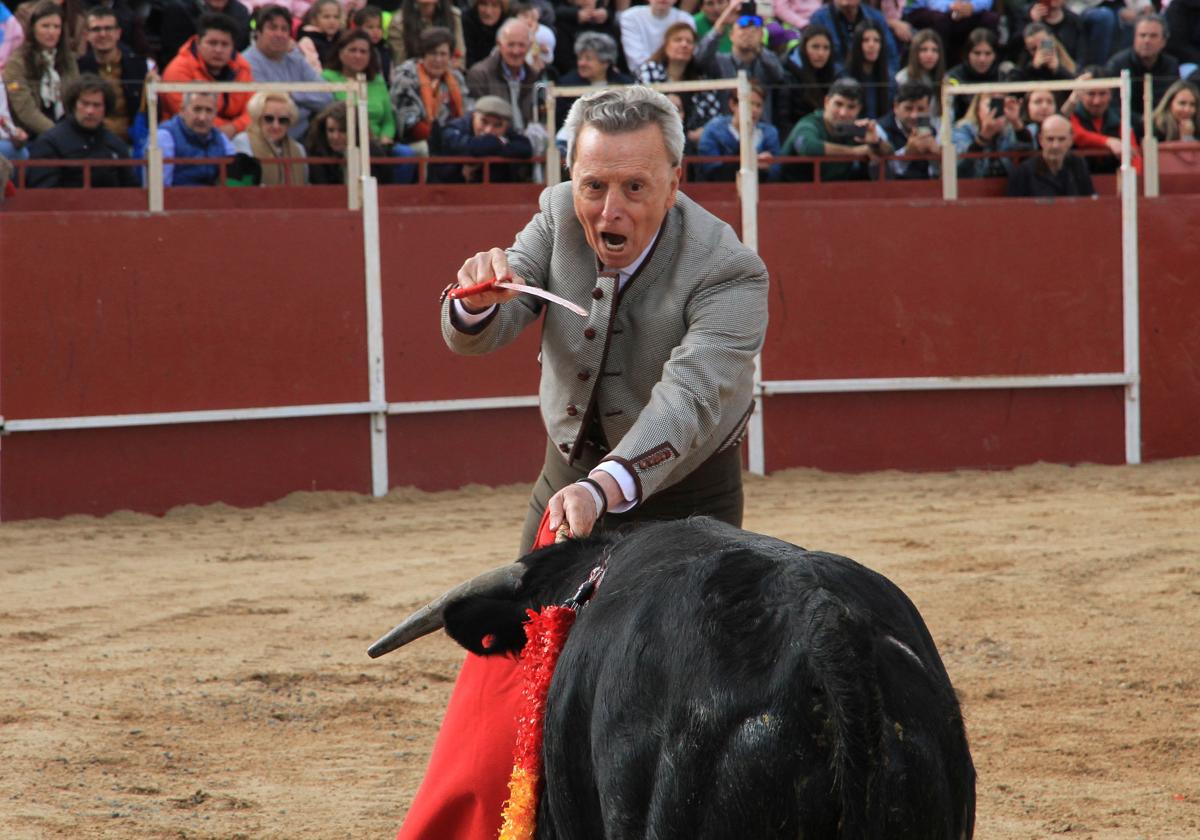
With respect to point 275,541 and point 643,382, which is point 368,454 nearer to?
point 275,541

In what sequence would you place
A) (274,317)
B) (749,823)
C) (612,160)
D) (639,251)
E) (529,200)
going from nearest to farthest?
(749,823) < (612,160) < (639,251) < (274,317) < (529,200)

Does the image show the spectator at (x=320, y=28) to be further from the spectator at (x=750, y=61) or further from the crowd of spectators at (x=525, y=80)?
the spectator at (x=750, y=61)

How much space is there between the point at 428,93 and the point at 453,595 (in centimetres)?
649

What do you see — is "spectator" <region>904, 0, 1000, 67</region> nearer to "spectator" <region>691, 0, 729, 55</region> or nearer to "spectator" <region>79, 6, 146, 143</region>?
"spectator" <region>691, 0, 729, 55</region>

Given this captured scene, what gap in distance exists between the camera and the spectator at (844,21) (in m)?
9.48

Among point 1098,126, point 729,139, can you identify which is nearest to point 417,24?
point 729,139

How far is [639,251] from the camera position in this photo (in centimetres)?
262

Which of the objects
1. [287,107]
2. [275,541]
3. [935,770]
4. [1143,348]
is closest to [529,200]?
[287,107]

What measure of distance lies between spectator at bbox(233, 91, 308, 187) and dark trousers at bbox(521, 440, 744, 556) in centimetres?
543

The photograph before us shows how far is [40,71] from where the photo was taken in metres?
7.59

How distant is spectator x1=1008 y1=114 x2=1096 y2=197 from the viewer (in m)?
8.62

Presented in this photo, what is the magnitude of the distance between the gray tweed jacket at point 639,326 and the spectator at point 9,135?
5.53 m

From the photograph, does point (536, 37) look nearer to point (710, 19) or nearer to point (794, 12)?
point (710, 19)

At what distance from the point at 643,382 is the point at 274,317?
5.29 metres
